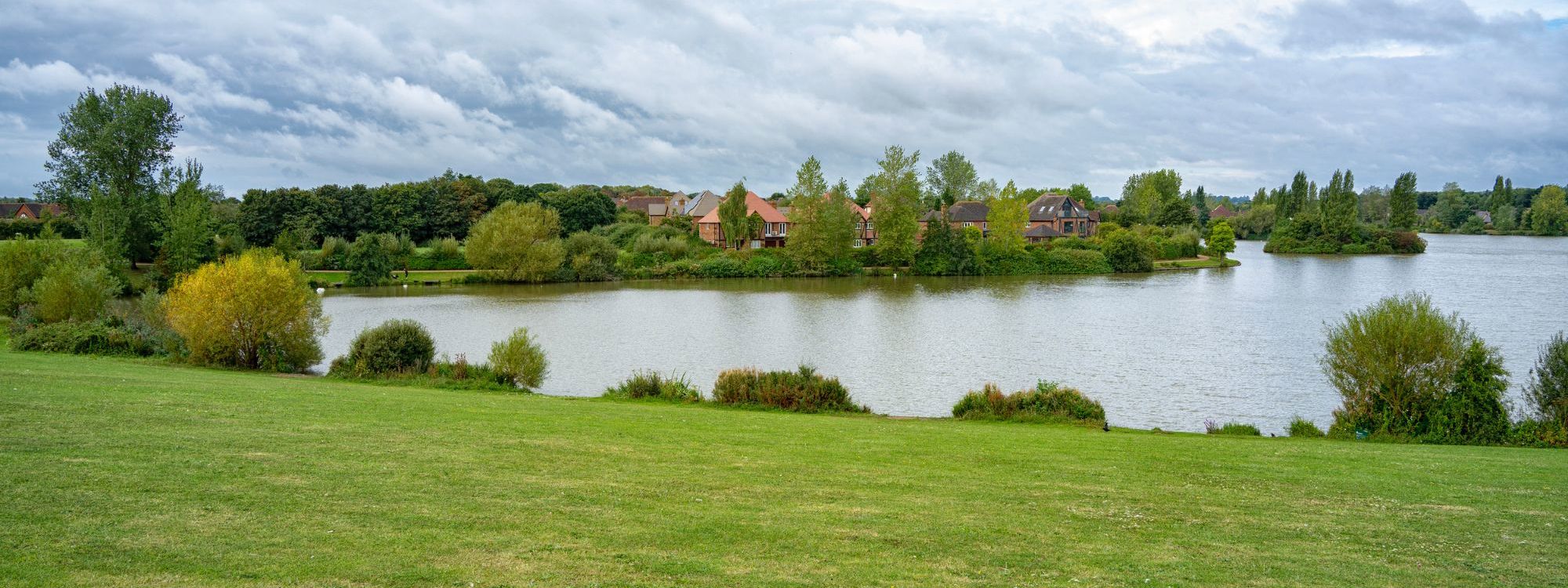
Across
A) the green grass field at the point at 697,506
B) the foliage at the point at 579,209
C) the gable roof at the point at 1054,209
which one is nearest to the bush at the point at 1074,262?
the gable roof at the point at 1054,209

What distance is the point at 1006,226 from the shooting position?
89.4 m

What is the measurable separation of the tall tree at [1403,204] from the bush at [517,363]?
134 meters

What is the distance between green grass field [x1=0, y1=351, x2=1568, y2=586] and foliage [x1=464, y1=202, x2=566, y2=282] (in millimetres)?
57876

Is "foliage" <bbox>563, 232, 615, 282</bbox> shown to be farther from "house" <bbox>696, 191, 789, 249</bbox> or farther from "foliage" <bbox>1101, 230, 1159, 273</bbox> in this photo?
"foliage" <bbox>1101, 230, 1159, 273</bbox>

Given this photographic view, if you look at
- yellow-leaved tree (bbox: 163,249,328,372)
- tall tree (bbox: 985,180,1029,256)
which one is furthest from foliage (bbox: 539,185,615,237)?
yellow-leaved tree (bbox: 163,249,328,372)

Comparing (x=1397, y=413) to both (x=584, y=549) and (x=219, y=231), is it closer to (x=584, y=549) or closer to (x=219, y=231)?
(x=584, y=549)

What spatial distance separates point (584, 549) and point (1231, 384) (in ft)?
83.2

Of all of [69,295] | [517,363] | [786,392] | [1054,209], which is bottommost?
[786,392]

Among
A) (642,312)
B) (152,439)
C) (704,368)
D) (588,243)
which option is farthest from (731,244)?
(152,439)

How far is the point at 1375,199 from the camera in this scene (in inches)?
6757

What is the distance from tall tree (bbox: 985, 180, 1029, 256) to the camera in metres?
89.0

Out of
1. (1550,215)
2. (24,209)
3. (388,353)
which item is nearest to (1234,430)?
(388,353)

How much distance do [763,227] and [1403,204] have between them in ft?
300

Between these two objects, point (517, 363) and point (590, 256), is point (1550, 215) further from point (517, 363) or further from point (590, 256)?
point (517, 363)
